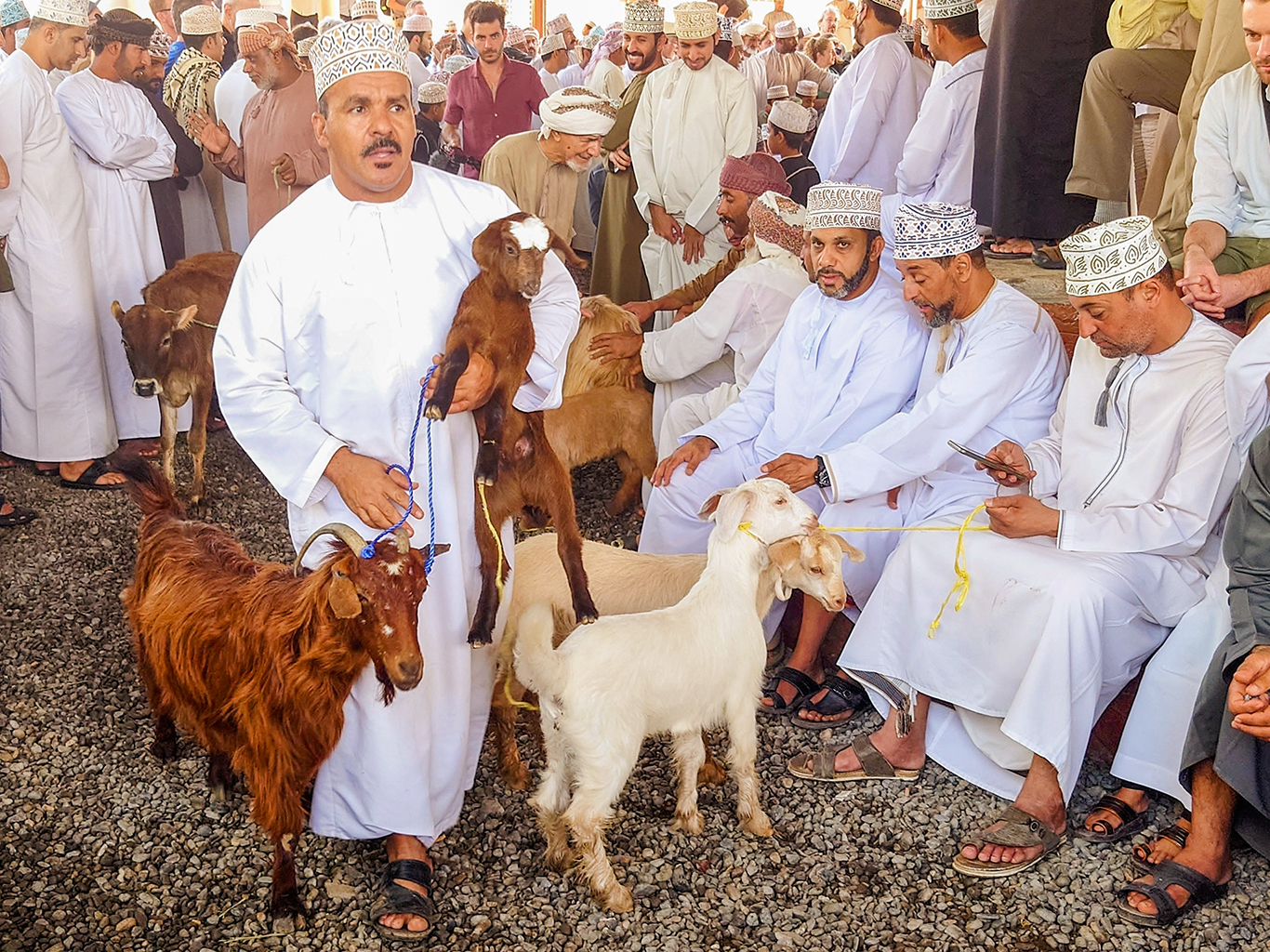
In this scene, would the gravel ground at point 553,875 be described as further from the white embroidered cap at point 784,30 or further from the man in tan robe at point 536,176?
the white embroidered cap at point 784,30

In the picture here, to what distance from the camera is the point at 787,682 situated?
15.4 ft

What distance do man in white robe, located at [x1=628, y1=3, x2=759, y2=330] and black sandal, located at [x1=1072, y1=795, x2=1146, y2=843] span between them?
4583 millimetres

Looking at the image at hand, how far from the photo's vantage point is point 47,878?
11.8 ft

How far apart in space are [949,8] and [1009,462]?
3.24m

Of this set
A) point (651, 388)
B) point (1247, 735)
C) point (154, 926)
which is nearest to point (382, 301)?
point (154, 926)

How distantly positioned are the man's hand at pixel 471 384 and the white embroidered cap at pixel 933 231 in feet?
6.43

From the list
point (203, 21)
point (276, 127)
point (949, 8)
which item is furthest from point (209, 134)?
point (949, 8)

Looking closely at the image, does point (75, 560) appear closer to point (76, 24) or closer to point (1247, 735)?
point (76, 24)

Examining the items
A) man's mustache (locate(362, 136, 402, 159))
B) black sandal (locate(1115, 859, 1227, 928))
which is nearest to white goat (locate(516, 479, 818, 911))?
black sandal (locate(1115, 859, 1227, 928))

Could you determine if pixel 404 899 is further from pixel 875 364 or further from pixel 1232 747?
pixel 875 364

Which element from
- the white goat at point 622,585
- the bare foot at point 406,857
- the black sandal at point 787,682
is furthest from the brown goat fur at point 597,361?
the bare foot at point 406,857

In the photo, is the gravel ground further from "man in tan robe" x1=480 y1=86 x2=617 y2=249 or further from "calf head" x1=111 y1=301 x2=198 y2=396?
"man in tan robe" x1=480 y1=86 x2=617 y2=249

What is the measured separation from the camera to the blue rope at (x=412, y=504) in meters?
3.01

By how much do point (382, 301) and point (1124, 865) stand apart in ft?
9.29
